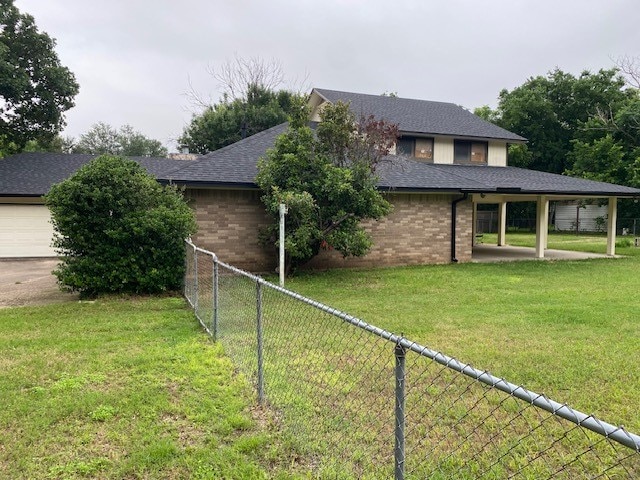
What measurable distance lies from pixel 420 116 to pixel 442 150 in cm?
205

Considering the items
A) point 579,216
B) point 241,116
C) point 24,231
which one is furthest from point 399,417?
point 579,216

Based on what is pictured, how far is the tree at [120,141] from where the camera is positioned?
2237 inches

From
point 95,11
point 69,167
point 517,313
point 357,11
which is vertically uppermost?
point 357,11

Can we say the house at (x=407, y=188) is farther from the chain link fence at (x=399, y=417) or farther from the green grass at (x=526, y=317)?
the chain link fence at (x=399, y=417)

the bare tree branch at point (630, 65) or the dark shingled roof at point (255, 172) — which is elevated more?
the bare tree branch at point (630, 65)

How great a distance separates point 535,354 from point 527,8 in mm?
15853

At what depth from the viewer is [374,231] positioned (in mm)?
13422

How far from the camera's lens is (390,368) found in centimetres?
503

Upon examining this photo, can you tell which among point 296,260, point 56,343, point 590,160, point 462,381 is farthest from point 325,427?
point 590,160

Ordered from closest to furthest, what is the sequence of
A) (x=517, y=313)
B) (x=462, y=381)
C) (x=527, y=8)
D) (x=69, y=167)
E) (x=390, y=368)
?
(x=462, y=381) < (x=390, y=368) < (x=517, y=313) < (x=527, y=8) < (x=69, y=167)

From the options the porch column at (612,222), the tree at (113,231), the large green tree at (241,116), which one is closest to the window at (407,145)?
the porch column at (612,222)

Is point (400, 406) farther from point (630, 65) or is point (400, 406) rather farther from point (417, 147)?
point (630, 65)

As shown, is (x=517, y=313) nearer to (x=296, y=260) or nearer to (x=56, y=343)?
(x=296, y=260)

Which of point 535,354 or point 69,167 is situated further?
point 69,167
